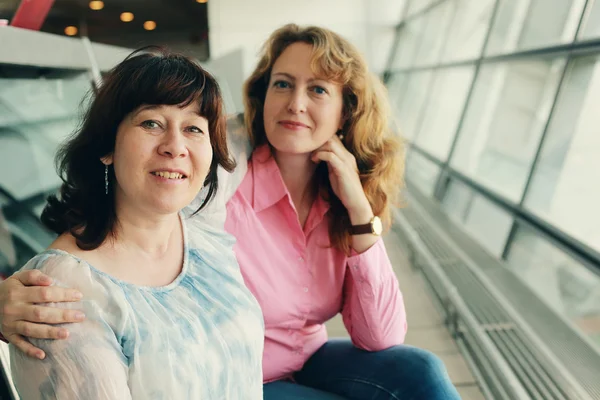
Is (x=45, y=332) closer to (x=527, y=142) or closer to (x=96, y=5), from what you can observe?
(x=527, y=142)

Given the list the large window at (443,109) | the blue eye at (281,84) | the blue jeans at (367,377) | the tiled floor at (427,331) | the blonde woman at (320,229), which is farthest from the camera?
the large window at (443,109)

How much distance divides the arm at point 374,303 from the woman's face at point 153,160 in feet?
2.33

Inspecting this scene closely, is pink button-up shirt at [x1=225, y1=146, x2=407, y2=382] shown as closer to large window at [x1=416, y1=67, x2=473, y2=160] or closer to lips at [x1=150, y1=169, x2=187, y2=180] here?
lips at [x1=150, y1=169, x2=187, y2=180]

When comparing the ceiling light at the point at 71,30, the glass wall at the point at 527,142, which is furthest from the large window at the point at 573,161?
the ceiling light at the point at 71,30

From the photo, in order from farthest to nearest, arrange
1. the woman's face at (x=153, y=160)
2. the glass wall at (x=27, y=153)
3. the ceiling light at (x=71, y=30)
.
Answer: the ceiling light at (x=71, y=30) → the glass wall at (x=27, y=153) → the woman's face at (x=153, y=160)

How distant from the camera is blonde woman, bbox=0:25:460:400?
153cm

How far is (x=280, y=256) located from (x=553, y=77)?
9.59 ft

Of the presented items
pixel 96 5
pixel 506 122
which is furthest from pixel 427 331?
pixel 96 5

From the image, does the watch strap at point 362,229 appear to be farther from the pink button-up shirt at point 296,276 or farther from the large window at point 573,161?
the large window at point 573,161

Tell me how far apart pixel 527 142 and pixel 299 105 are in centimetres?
305

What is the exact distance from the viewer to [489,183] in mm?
4336

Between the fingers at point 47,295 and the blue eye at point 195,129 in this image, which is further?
the blue eye at point 195,129

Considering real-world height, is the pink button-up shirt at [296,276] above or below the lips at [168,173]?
below

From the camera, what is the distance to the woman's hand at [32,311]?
0.77 metres
